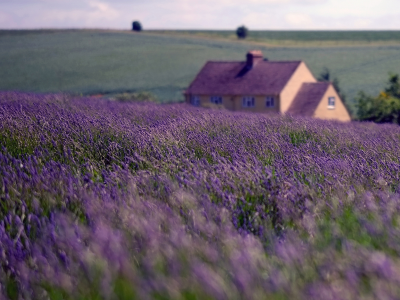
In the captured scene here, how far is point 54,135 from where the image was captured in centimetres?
487

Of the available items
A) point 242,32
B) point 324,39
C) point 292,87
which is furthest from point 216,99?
point 324,39

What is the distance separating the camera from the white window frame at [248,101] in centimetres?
3656

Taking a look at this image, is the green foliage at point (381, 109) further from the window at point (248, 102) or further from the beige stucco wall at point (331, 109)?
the window at point (248, 102)

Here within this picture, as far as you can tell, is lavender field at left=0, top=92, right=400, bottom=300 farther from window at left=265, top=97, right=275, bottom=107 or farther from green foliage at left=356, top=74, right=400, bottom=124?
window at left=265, top=97, right=275, bottom=107

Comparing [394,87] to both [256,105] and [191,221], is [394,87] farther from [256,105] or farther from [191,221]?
[191,221]

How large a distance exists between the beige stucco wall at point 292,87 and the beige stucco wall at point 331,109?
2262mm

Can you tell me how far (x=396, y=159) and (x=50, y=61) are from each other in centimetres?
5357

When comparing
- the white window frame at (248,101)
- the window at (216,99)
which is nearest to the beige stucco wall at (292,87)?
the white window frame at (248,101)

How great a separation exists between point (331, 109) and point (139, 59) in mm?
28349

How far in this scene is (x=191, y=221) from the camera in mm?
2941

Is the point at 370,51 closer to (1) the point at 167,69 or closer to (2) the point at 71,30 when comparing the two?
(1) the point at 167,69

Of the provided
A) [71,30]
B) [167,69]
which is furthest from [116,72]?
[71,30]

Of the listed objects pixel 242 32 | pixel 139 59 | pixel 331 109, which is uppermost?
pixel 242 32

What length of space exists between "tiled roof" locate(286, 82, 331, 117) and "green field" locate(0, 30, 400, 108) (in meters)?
10.1
